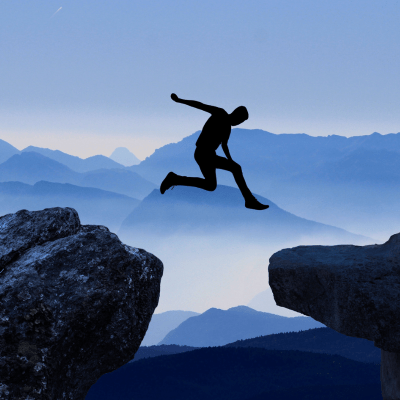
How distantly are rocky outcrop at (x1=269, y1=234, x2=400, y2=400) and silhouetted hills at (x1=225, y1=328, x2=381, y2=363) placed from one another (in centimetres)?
1408

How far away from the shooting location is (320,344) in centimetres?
2503

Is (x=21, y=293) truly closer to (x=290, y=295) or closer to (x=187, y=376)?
(x=290, y=295)

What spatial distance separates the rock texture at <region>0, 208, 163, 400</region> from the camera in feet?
20.0

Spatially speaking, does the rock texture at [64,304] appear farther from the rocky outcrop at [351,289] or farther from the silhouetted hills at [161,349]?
the silhouetted hills at [161,349]

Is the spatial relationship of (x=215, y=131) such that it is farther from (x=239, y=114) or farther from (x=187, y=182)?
(x=187, y=182)

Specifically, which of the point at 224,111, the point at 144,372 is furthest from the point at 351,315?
the point at 144,372

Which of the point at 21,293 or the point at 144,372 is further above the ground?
the point at 21,293

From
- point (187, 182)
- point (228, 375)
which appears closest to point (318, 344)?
point (228, 375)

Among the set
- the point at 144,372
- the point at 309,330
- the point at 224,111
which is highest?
the point at 224,111

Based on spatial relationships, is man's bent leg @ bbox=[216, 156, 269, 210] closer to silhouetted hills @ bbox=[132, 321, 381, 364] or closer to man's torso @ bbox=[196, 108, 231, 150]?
man's torso @ bbox=[196, 108, 231, 150]

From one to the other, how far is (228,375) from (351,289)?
1173 centimetres

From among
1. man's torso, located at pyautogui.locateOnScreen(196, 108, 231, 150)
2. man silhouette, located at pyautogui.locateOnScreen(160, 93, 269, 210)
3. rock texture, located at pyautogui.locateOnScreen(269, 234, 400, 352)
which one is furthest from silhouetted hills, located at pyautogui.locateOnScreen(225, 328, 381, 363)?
man's torso, located at pyautogui.locateOnScreen(196, 108, 231, 150)

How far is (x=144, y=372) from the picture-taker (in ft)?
62.6

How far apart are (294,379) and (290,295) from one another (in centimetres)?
1056
